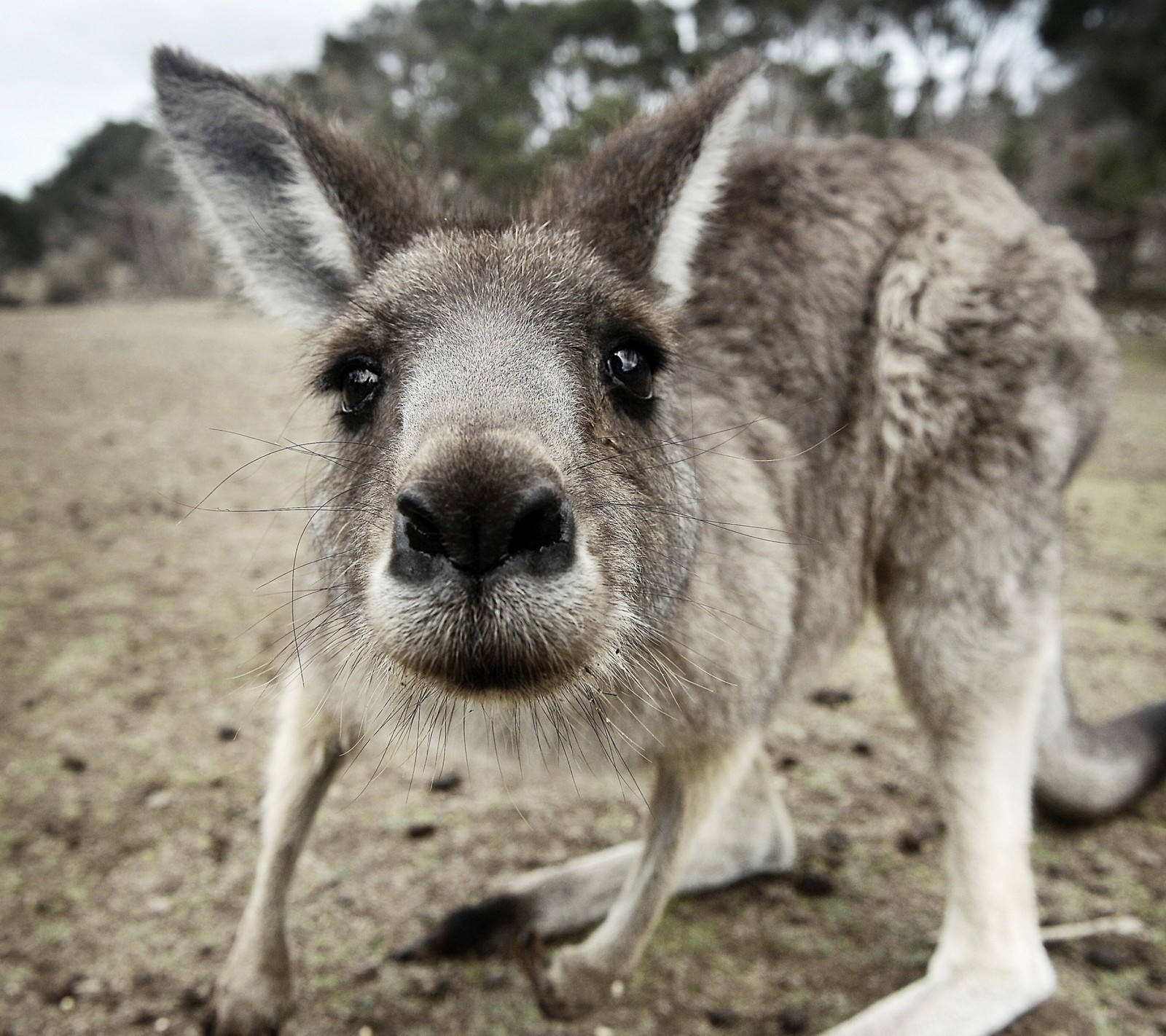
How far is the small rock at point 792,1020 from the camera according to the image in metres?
2.19

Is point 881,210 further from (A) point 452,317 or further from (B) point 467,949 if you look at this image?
(B) point 467,949

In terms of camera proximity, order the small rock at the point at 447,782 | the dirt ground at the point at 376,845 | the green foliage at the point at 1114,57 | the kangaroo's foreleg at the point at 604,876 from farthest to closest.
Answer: the green foliage at the point at 1114,57
the small rock at the point at 447,782
the kangaroo's foreleg at the point at 604,876
the dirt ground at the point at 376,845

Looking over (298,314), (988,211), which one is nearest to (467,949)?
(298,314)

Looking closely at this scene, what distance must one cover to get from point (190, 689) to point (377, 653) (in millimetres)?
2336

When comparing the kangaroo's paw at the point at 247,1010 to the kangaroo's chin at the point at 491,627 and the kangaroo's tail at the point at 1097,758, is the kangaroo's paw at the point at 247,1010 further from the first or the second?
the kangaroo's tail at the point at 1097,758

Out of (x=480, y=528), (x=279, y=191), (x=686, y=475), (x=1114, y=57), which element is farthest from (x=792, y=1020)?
(x=1114, y=57)

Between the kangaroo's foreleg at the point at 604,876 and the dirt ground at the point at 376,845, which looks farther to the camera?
the kangaroo's foreleg at the point at 604,876

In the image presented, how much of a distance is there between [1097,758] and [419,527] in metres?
2.46

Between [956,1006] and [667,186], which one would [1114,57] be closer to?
[667,186]

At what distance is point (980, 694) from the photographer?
2381 mm

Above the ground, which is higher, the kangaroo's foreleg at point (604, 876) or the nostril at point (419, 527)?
the nostril at point (419, 527)

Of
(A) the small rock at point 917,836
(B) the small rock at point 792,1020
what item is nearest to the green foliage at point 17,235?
(A) the small rock at point 917,836

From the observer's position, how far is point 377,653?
59.1 inches

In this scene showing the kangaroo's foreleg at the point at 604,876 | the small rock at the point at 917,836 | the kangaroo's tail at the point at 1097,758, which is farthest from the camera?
the small rock at the point at 917,836
